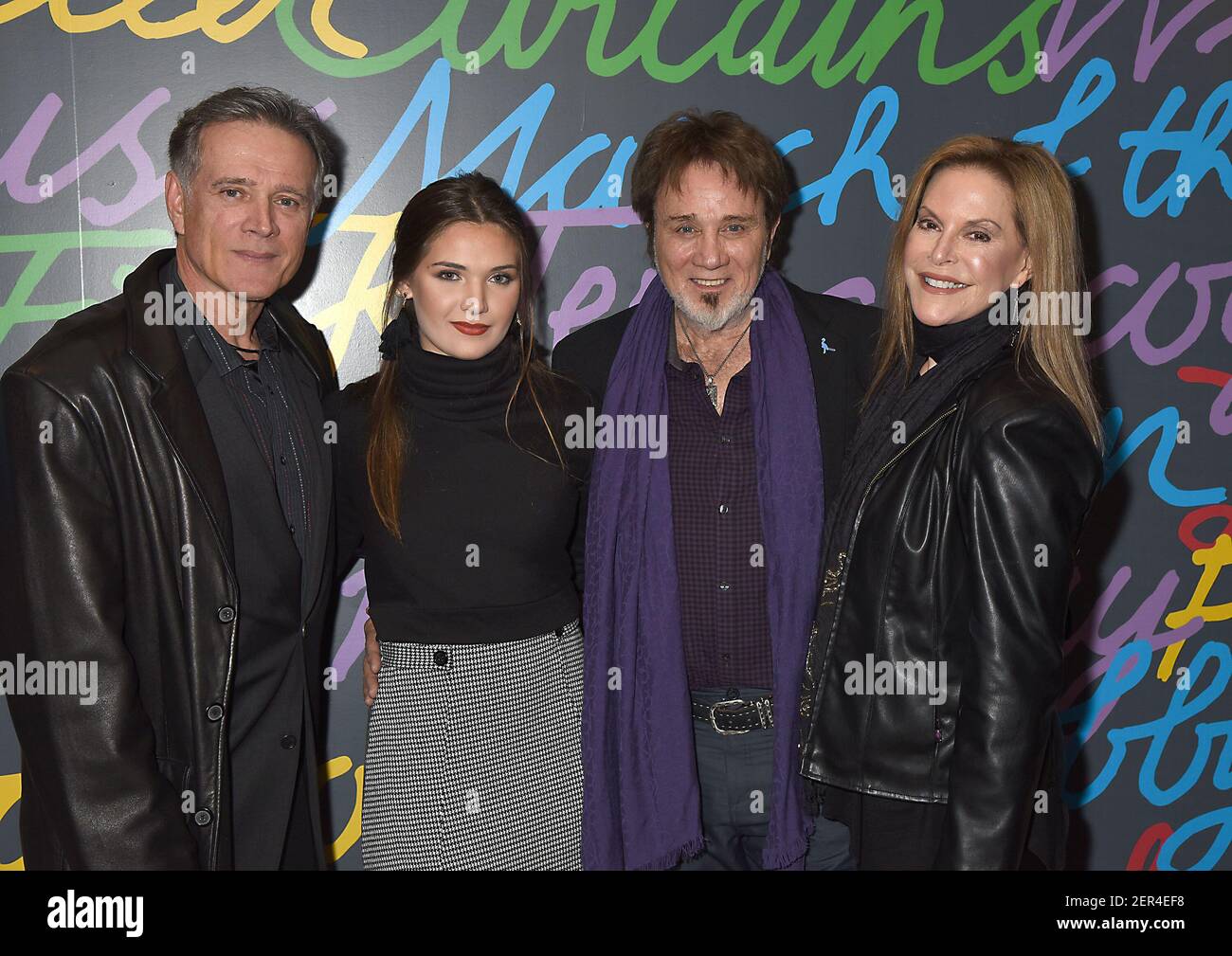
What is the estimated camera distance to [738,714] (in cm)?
227

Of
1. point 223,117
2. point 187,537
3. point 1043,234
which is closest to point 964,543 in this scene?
point 1043,234

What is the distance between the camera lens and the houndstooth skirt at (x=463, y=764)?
6.84 feet

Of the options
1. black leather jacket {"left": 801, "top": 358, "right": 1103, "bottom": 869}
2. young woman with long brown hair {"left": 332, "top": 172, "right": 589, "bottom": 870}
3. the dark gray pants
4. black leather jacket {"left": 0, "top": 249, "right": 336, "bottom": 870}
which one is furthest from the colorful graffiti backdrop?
black leather jacket {"left": 801, "top": 358, "right": 1103, "bottom": 869}

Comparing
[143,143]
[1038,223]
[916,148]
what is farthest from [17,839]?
[916,148]

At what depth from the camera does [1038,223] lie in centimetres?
191

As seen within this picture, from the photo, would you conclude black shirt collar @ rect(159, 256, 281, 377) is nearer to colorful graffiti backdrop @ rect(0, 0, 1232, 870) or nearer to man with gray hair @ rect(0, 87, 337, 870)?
man with gray hair @ rect(0, 87, 337, 870)

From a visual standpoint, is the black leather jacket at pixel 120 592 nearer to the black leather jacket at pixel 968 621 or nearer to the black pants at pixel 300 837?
the black pants at pixel 300 837

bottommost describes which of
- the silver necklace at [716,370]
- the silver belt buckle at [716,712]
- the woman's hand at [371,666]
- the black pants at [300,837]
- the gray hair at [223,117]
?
the black pants at [300,837]

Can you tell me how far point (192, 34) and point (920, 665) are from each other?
231 cm

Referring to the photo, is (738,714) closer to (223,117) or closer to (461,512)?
(461,512)

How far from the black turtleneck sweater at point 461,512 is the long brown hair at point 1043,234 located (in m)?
0.93

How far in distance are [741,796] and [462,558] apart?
2.64ft

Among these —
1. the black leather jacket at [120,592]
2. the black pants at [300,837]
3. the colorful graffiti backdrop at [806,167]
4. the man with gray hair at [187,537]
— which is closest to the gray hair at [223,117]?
the man with gray hair at [187,537]
